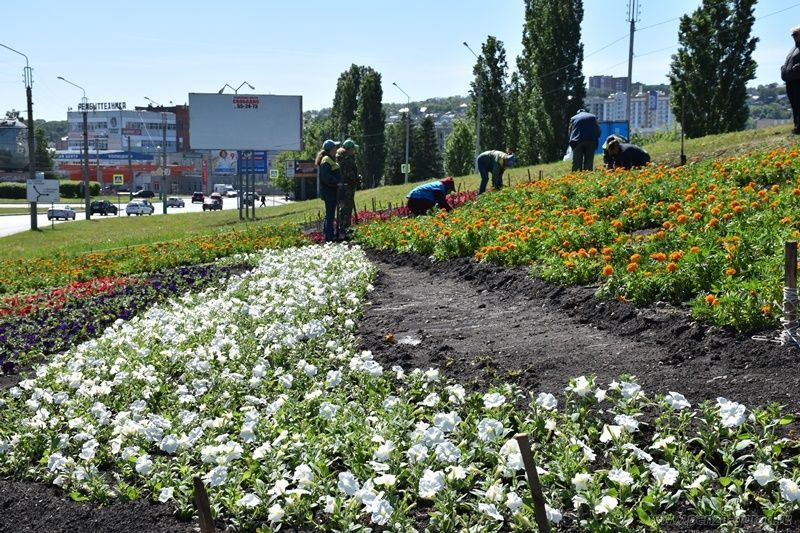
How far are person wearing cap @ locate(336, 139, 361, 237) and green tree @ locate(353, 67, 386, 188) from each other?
178ft

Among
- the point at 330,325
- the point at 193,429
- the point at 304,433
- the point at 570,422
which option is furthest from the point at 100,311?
the point at 570,422

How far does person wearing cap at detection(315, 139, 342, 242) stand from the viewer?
595 inches

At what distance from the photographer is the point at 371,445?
417 cm

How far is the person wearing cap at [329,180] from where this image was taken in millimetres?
15102

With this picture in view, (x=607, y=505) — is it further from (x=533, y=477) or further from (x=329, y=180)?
(x=329, y=180)

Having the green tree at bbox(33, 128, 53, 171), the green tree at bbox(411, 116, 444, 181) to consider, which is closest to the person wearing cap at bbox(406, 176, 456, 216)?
the green tree at bbox(411, 116, 444, 181)

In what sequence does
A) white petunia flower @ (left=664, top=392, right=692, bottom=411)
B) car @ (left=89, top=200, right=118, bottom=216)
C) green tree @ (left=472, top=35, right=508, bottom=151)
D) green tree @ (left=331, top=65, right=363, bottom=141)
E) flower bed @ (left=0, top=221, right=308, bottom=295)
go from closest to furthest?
white petunia flower @ (left=664, top=392, right=692, bottom=411), flower bed @ (left=0, top=221, right=308, bottom=295), green tree @ (left=472, top=35, right=508, bottom=151), car @ (left=89, top=200, right=118, bottom=216), green tree @ (left=331, top=65, right=363, bottom=141)

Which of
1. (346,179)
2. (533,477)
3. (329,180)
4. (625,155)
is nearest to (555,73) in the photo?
(625,155)

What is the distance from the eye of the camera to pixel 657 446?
367 cm

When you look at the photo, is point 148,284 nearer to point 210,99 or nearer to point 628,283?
→ point 628,283

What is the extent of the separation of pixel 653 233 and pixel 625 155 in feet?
25.5

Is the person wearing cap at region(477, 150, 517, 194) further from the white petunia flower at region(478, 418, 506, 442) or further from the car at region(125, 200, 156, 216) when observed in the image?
the car at region(125, 200, 156, 216)

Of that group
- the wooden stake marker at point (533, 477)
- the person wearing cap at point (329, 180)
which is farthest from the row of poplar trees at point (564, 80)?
the wooden stake marker at point (533, 477)

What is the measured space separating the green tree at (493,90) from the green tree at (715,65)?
18905 millimetres
